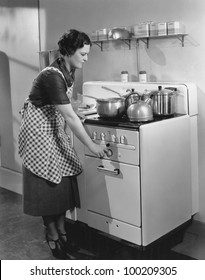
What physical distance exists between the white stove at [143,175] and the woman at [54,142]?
110 mm

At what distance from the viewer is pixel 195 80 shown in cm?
296

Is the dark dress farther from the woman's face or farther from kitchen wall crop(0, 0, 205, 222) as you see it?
kitchen wall crop(0, 0, 205, 222)

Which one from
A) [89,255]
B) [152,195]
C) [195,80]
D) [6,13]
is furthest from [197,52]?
[6,13]

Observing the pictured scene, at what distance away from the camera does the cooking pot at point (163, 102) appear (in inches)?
110

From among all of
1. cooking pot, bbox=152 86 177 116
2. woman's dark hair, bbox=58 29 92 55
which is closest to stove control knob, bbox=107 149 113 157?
cooking pot, bbox=152 86 177 116

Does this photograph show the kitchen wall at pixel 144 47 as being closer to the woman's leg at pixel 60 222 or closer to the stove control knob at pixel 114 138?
the stove control knob at pixel 114 138

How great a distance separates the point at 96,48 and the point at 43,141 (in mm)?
1195

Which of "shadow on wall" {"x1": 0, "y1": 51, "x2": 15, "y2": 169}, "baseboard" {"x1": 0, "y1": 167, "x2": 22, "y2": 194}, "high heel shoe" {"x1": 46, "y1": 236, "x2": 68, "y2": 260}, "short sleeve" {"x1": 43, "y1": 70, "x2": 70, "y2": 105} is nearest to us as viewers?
"short sleeve" {"x1": 43, "y1": 70, "x2": 70, "y2": 105}

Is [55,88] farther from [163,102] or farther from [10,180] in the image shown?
[10,180]

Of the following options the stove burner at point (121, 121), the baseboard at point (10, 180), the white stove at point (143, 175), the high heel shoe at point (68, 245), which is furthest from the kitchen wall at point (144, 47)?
the baseboard at point (10, 180)

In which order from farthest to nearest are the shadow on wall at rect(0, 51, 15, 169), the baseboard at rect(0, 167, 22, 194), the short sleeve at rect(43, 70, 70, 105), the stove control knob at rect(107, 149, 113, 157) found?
the shadow on wall at rect(0, 51, 15, 169) → the baseboard at rect(0, 167, 22, 194) → the stove control knob at rect(107, 149, 113, 157) → the short sleeve at rect(43, 70, 70, 105)

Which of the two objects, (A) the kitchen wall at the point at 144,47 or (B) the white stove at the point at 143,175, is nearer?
(B) the white stove at the point at 143,175

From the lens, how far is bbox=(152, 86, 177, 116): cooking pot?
280cm
